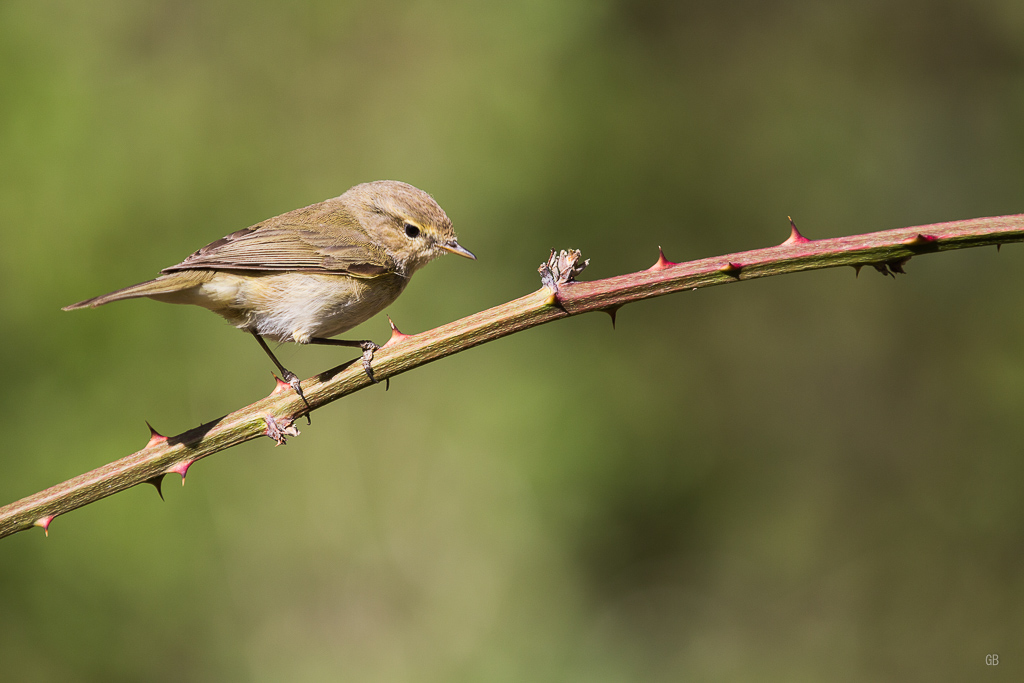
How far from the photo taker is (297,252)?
3.52 m

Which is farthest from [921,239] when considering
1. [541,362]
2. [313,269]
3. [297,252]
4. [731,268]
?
[541,362]

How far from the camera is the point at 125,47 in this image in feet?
22.3

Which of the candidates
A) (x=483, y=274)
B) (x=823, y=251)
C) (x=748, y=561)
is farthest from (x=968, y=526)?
(x=823, y=251)

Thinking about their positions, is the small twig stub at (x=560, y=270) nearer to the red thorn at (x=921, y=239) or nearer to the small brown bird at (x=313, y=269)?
the red thorn at (x=921, y=239)

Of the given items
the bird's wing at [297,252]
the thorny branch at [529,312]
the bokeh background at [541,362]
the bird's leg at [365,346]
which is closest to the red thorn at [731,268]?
the thorny branch at [529,312]

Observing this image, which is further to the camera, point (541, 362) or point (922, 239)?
point (541, 362)

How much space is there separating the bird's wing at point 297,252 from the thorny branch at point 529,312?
3.51ft

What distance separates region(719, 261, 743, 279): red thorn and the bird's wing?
1.89 meters

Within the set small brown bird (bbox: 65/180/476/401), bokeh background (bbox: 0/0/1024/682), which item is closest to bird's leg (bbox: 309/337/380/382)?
small brown bird (bbox: 65/180/476/401)

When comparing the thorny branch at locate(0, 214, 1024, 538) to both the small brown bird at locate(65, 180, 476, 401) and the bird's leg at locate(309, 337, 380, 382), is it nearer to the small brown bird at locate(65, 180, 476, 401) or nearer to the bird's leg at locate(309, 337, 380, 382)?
the bird's leg at locate(309, 337, 380, 382)

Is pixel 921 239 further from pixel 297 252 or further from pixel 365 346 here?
pixel 297 252

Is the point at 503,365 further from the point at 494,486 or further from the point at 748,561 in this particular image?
the point at 748,561

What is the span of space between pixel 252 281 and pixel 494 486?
3468mm

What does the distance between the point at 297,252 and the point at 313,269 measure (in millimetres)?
176
